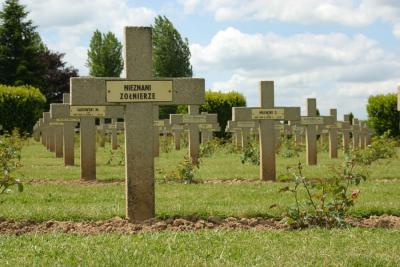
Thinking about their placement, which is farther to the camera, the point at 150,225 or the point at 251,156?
the point at 251,156

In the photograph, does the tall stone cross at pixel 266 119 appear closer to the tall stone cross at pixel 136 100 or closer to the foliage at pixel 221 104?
the tall stone cross at pixel 136 100

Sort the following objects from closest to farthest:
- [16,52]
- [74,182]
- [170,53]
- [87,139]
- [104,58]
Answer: [74,182]
[87,139]
[16,52]
[170,53]
[104,58]

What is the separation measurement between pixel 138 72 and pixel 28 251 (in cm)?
292

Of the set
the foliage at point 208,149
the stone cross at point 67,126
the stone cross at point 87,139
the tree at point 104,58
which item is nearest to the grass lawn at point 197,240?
the stone cross at point 87,139

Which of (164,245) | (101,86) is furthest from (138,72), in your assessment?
(164,245)

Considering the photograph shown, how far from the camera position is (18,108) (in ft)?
139

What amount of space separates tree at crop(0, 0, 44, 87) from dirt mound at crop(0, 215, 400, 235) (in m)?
46.6

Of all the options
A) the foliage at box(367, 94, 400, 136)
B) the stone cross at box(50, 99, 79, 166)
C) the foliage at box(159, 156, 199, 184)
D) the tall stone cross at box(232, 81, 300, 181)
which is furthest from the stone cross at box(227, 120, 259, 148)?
the foliage at box(367, 94, 400, 136)

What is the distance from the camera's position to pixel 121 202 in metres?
10.0

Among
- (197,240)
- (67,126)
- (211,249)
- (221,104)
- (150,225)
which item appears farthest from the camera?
(221,104)

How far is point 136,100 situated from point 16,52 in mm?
47824

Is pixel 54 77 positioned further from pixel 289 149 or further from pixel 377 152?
pixel 377 152

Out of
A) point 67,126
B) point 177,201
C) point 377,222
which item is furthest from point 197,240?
point 67,126

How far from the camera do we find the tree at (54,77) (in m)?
56.8
